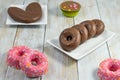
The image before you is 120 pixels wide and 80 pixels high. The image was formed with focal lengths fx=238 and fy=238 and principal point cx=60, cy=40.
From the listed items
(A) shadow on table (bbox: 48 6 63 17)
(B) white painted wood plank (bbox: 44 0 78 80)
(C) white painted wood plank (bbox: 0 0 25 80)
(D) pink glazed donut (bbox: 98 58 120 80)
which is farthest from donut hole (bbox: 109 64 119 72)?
(A) shadow on table (bbox: 48 6 63 17)

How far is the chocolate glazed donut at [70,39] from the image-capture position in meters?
0.85

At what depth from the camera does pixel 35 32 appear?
1.03m

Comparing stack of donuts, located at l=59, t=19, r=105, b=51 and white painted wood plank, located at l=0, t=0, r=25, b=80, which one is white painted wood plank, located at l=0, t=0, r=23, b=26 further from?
stack of donuts, located at l=59, t=19, r=105, b=51

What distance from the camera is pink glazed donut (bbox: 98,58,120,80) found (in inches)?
28.2

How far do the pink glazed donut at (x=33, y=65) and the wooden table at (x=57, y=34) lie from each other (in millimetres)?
41

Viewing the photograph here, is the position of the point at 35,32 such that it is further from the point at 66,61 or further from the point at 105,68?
the point at 105,68

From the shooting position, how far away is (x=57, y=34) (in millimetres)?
1008

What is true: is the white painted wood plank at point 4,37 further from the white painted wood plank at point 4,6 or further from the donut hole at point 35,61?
the donut hole at point 35,61

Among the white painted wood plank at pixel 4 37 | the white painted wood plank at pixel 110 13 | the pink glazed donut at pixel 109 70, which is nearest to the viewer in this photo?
the pink glazed donut at pixel 109 70

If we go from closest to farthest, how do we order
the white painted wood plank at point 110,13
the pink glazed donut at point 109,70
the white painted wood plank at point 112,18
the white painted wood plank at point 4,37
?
the pink glazed donut at point 109,70 < the white painted wood plank at point 4,37 < the white painted wood plank at point 112,18 < the white painted wood plank at point 110,13

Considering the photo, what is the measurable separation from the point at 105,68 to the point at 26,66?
0.25 metres

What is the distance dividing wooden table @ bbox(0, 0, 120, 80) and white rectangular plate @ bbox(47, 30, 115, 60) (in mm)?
18

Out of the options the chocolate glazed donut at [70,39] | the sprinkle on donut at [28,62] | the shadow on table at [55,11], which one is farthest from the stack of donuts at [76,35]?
the shadow on table at [55,11]

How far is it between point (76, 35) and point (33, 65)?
21cm
